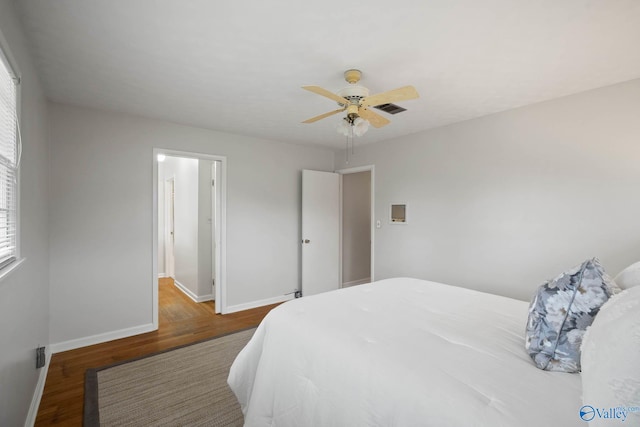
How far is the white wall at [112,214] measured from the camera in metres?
2.95

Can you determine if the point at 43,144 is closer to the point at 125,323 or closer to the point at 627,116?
the point at 125,323

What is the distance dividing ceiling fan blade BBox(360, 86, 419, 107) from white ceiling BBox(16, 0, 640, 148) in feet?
0.84

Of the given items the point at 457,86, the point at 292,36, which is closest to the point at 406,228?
the point at 457,86

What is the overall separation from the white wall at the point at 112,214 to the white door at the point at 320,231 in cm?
85

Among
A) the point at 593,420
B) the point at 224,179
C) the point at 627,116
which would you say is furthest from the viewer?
the point at 224,179

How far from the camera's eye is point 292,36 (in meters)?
1.81

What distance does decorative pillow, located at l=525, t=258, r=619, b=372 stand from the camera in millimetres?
1146

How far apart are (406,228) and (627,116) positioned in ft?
7.61

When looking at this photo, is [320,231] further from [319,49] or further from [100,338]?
[319,49]

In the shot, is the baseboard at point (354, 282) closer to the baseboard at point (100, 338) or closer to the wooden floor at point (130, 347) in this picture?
the wooden floor at point (130, 347)

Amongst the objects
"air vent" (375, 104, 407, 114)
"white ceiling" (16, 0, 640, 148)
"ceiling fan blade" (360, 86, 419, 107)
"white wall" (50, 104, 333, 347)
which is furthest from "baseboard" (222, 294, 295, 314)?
Answer: "ceiling fan blade" (360, 86, 419, 107)

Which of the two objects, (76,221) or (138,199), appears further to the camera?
(138,199)

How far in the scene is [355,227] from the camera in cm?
547

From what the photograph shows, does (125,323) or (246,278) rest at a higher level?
(246,278)
